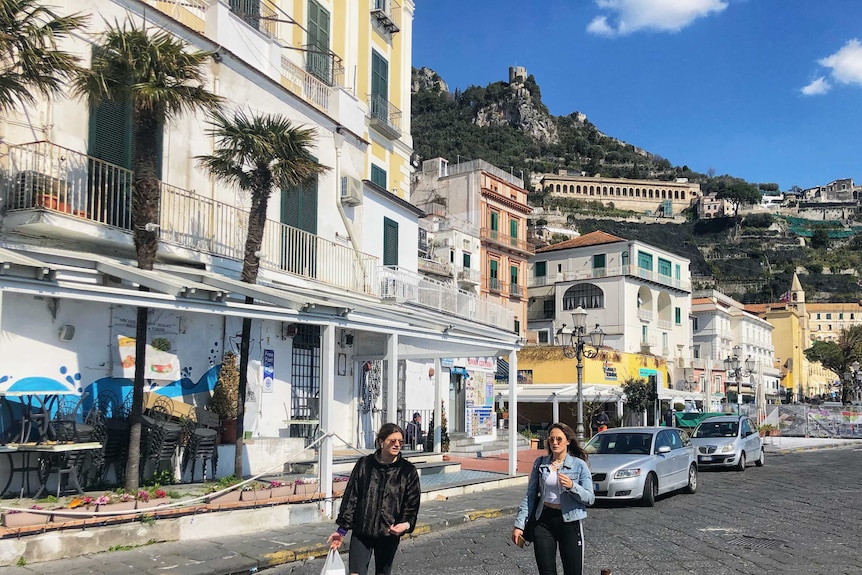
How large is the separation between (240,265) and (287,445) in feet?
11.5

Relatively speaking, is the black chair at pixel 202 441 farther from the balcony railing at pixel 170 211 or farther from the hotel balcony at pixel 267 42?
the hotel balcony at pixel 267 42

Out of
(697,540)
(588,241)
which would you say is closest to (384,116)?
(697,540)

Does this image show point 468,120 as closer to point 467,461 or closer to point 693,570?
point 467,461

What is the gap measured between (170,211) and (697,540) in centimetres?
960

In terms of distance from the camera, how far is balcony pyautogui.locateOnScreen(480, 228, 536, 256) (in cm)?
5181

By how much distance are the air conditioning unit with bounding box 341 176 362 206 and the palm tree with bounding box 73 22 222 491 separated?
25.8 feet

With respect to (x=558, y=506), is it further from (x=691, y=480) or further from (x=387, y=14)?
(x=387, y=14)

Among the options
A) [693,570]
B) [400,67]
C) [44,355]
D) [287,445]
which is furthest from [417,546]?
[400,67]

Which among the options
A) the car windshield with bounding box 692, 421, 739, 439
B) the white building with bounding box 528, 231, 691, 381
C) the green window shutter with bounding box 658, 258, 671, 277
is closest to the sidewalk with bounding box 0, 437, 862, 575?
the car windshield with bounding box 692, 421, 739, 439

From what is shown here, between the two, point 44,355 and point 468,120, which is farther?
point 468,120

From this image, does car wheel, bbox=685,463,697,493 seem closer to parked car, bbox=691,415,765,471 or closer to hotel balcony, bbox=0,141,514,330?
parked car, bbox=691,415,765,471

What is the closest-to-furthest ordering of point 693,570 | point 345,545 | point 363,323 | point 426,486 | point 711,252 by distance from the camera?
1. point 693,570
2. point 345,545
3. point 363,323
4. point 426,486
5. point 711,252

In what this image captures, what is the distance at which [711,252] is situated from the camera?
167 meters

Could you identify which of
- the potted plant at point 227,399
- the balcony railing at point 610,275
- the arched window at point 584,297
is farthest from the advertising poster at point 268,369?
the arched window at point 584,297
